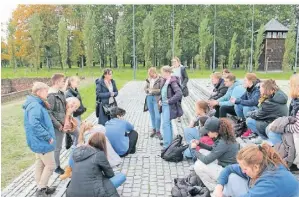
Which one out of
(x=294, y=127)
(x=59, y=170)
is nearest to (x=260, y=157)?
(x=294, y=127)

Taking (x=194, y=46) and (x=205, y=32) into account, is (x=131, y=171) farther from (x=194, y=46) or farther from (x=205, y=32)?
(x=194, y=46)

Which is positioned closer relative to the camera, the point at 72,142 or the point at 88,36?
the point at 72,142

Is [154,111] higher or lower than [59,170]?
higher

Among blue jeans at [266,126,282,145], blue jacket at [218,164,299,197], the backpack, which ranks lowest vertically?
the backpack

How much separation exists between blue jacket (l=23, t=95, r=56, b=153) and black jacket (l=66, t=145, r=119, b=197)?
873 mm

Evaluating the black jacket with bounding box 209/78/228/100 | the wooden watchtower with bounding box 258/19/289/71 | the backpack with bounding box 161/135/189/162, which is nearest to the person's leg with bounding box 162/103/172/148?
the backpack with bounding box 161/135/189/162

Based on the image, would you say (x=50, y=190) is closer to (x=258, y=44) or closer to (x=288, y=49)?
(x=288, y=49)

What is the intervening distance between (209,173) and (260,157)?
1.59 metres

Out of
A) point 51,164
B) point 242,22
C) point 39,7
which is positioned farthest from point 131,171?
point 242,22

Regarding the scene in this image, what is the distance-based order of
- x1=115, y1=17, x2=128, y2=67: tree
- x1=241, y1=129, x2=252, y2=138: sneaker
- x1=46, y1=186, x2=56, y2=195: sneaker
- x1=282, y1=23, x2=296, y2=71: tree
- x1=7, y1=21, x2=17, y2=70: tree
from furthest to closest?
1. x1=115, y1=17, x2=128, y2=67: tree
2. x1=282, y1=23, x2=296, y2=71: tree
3. x1=7, y1=21, x2=17, y2=70: tree
4. x1=241, y1=129, x2=252, y2=138: sneaker
5. x1=46, y1=186, x2=56, y2=195: sneaker

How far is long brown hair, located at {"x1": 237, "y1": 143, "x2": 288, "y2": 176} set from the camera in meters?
3.22

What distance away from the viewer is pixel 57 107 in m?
5.71

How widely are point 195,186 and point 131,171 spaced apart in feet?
5.18

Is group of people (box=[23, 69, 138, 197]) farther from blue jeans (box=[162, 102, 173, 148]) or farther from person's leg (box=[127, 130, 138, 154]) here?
blue jeans (box=[162, 102, 173, 148])
